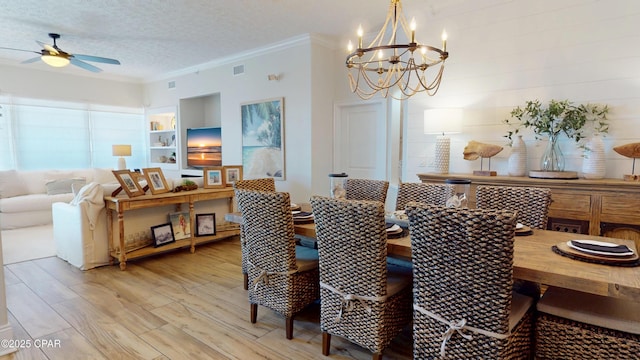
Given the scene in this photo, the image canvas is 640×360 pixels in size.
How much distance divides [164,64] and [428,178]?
17.8 feet

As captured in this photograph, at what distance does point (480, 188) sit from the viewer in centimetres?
264

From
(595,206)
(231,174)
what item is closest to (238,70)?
(231,174)

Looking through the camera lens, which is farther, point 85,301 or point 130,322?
point 85,301

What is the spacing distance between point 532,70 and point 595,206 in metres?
1.51

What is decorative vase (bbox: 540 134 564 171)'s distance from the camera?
3455 mm

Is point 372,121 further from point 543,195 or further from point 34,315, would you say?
point 34,315

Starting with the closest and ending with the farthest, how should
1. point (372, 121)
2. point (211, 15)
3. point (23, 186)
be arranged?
point (211, 15) → point (372, 121) → point (23, 186)

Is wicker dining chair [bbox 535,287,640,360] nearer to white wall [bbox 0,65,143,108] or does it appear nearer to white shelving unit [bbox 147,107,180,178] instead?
white shelving unit [bbox 147,107,180,178]

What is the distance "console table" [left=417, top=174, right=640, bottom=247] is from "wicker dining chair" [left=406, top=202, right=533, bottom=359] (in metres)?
1.89

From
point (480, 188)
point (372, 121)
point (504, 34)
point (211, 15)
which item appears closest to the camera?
point (480, 188)

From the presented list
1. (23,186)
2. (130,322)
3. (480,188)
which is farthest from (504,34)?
(23,186)

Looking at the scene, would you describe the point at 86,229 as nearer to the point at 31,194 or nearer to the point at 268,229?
the point at 268,229

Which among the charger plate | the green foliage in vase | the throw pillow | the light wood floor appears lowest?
the light wood floor

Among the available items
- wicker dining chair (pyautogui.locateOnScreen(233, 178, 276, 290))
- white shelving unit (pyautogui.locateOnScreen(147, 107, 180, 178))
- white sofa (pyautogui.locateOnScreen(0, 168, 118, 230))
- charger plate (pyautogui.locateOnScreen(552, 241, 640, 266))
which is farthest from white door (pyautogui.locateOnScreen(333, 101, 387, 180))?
white shelving unit (pyautogui.locateOnScreen(147, 107, 180, 178))
